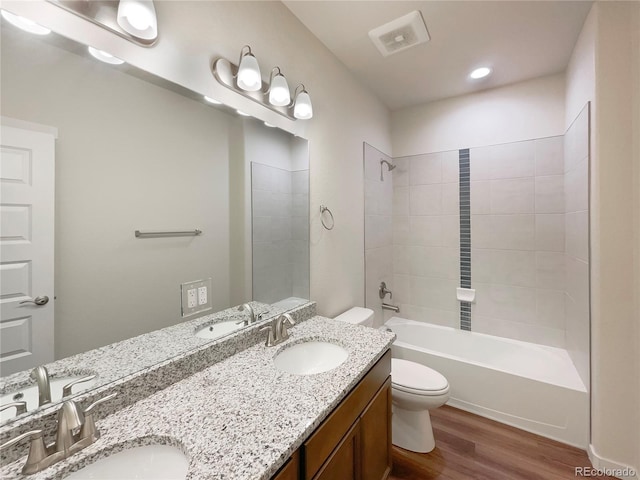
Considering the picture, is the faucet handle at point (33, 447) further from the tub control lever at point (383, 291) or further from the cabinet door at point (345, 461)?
the tub control lever at point (383, 291)

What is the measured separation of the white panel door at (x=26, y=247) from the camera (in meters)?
0.70

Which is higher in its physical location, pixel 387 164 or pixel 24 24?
pixel 387 164

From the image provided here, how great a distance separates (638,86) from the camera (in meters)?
1.43

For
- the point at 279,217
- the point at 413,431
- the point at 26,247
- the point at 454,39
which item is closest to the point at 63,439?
the point at 26,247

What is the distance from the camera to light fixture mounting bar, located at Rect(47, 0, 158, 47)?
814 millimetres

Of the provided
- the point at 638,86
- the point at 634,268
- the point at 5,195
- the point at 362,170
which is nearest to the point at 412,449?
the point at 634,268

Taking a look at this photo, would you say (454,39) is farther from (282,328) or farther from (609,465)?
(609,465)

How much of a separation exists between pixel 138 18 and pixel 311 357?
1.55m

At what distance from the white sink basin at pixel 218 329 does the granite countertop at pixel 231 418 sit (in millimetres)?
125

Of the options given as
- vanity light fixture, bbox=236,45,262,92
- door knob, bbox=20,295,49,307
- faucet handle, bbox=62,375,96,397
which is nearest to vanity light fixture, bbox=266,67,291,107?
vanity light fixture, bbox=236,45,262,92

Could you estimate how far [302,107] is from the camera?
5.33 feet

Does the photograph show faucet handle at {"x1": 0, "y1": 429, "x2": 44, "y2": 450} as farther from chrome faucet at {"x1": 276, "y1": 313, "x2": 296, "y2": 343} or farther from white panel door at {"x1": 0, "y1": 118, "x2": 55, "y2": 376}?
chrome faucet at {"x1": 276, "y1": 313, "x2": 296, "y2": 343}

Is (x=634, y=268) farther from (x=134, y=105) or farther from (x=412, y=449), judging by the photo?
(x=134, y=105)

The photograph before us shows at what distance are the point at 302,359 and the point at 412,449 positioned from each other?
105cm
